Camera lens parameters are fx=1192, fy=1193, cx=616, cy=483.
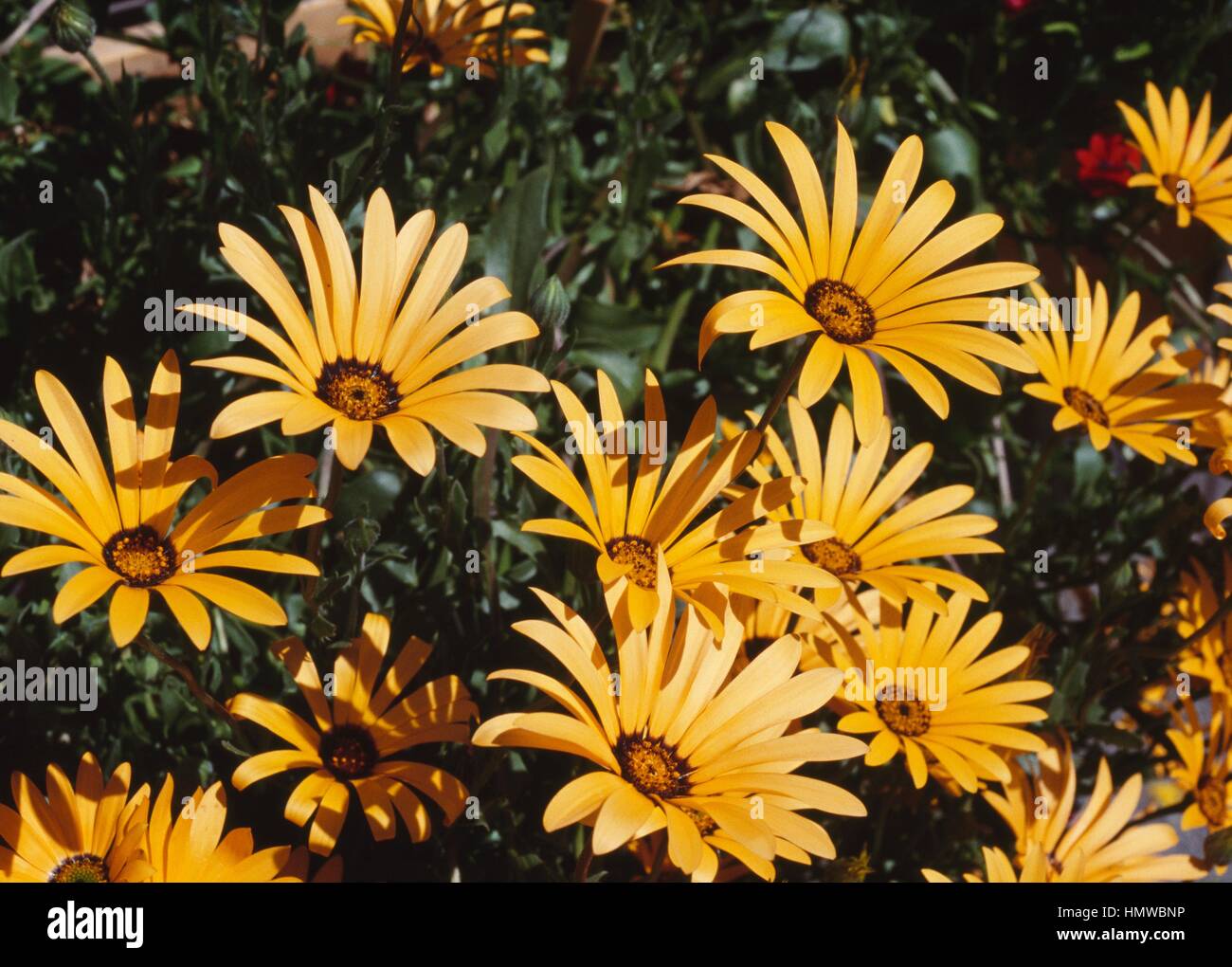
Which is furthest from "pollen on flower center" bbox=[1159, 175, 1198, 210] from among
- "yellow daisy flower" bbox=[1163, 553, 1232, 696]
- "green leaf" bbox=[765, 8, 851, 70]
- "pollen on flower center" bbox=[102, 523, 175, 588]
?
"pollen on flower center" bbox=[102, 523, 175, 588]

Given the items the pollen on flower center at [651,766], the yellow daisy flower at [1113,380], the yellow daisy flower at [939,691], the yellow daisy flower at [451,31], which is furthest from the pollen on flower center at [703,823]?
the yellow daisy flower at [451,31]

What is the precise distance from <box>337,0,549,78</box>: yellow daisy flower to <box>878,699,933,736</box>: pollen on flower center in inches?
54.0

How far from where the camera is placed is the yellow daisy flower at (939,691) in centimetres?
177

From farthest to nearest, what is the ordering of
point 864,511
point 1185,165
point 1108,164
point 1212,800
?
point 1108,164
point 1185,165
point 1212,800
point 864,511

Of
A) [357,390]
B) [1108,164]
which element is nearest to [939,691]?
[357,390]

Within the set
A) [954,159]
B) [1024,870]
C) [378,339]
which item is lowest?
[1024,870]

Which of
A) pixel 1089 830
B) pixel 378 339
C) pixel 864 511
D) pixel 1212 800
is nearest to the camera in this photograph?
pixel 378 339

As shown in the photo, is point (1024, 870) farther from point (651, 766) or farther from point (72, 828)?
point (72, 828)

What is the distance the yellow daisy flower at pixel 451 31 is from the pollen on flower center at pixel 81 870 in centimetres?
145

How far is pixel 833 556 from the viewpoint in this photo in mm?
1931

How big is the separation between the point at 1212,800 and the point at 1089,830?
314mm
